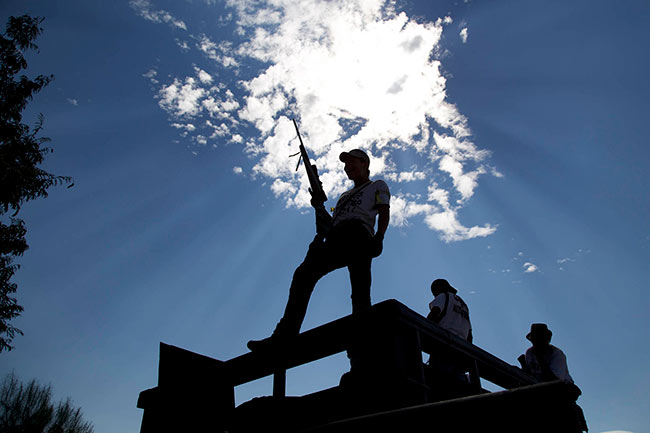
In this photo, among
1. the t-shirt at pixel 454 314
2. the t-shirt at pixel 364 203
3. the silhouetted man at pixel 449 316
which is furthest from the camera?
the t-shirt at pixel 454 314

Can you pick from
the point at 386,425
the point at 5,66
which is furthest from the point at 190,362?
the point at 5,66

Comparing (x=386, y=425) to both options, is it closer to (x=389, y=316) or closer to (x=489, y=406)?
(x=489, y=406)

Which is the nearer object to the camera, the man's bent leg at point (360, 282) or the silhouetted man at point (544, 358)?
the man's bent leg at point (360, 282)

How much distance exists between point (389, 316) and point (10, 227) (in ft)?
44.1

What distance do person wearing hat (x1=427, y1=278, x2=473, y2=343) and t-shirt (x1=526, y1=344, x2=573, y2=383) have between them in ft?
2.90

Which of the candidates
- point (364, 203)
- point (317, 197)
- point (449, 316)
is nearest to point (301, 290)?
point (364, 203)

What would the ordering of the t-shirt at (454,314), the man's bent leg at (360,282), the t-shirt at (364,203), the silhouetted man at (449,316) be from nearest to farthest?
the man's bent leg at (360,282), the t-shirt at (364,203), the silhouetted man at (449,316), the t-shirt at (454,314)

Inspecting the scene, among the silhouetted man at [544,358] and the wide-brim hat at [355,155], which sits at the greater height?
the wide-brim hat at [355,155]

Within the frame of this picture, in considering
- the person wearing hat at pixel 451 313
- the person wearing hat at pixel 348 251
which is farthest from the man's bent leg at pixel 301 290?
the person wearing hat at pixel 451 313

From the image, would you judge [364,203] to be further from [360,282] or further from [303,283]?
[303,283]

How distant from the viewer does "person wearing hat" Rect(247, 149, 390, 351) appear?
353cm

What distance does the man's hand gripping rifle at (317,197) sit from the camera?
14.3ft

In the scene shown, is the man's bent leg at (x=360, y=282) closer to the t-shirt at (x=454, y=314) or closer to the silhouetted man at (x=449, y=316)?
the silhouetted man at (x=449, y=316)

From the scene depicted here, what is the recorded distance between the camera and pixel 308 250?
4.00m
